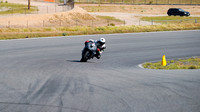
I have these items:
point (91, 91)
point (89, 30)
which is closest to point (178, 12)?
point (89, 30)

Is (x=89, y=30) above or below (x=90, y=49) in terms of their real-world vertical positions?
above

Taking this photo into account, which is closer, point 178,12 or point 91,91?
point 91,91

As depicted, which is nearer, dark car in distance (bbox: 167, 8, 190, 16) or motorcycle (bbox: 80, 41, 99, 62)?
motorcycle (bbox: 80, 41, 99, 62)

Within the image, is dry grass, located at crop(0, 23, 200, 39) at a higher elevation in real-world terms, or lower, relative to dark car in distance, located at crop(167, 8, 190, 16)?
lower

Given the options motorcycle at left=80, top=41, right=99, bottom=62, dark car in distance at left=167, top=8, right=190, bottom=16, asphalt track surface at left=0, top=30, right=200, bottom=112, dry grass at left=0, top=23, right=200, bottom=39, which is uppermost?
dark car in distance at left=167, top=8, right=190, bottom=16

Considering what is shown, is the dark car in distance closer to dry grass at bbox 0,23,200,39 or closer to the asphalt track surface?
dry grass at bbox 0,23,200,39

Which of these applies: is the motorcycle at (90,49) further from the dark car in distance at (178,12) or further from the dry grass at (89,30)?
the dark car in distance at (178,12)

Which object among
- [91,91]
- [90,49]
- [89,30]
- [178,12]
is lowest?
[91,91]

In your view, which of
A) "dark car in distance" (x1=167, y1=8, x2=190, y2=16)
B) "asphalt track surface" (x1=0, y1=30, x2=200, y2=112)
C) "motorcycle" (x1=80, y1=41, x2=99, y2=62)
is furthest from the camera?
"dark car in distance" (x1=167, y1=8, x2=190, y2=16)

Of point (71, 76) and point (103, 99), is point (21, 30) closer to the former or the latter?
point (71, 76)

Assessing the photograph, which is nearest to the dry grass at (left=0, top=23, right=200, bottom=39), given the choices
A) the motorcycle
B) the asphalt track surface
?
the motorcycle

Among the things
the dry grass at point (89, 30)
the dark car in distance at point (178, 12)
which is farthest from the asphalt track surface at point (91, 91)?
the dark car in distance at point (178, 12)

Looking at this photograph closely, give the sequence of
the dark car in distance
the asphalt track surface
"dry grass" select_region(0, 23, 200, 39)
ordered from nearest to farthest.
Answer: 1. the asphalt track surface
2. "dry grass" select_region(0, 23, 200, 39)
3. the dark car in distance

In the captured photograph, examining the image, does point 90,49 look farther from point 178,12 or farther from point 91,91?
point 178,12
